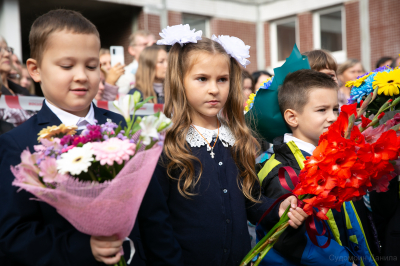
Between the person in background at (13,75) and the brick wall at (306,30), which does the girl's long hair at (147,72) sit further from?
the brick wall at (306,30)

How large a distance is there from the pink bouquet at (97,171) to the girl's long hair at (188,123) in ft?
2.15

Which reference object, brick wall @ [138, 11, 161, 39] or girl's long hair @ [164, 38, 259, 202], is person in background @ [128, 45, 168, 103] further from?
brick wall @ [138, 11, 161, 39]

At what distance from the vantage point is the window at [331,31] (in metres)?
12.2

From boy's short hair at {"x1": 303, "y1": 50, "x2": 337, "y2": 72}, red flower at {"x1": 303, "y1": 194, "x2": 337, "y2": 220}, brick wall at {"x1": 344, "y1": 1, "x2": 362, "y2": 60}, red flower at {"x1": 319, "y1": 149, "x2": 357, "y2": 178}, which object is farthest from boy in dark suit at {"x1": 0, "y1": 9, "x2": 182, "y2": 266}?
brick wall at {"x1": 344, "y1": 1, "x2": 362, "y2": 60}

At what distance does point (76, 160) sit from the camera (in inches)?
53.4

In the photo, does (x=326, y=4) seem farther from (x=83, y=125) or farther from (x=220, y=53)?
(x=83, y=125)

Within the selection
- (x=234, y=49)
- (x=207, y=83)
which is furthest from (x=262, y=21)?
(x=207, y=83)

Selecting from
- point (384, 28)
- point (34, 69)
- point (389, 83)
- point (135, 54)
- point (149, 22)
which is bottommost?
point (389, 83)

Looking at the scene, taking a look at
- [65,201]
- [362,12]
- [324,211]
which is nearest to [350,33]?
[362,12]

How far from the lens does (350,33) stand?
1171 centimetres

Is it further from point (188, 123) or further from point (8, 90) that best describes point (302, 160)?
point (8, 90)

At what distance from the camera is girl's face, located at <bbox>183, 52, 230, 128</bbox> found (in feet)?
7.38

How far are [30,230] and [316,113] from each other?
1.84 meters

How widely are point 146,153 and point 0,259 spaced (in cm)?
93
